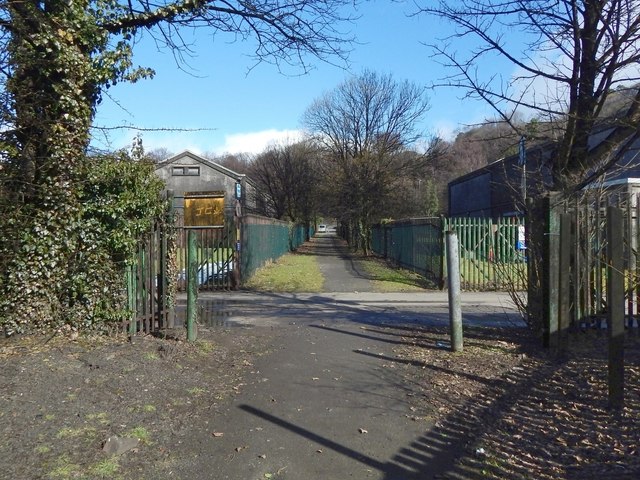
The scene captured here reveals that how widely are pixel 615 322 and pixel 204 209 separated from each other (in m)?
41.5

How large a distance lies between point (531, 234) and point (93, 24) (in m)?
6.90

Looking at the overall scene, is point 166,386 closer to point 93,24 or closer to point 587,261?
point 93,24

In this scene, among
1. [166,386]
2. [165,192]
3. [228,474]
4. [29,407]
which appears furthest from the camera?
[165,192]

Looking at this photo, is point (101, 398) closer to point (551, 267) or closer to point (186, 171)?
point (551, 267)

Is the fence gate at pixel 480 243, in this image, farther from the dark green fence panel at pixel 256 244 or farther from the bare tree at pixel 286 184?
the bare tree at pixel 286 184

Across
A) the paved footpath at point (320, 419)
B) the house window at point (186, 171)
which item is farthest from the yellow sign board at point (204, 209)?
the paved footpath at point (320, 419)

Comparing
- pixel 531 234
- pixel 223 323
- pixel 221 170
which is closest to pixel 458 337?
pixel 531 234

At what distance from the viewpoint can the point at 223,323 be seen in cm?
1038

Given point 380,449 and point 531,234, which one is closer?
point 380,449

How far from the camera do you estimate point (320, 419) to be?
531cm

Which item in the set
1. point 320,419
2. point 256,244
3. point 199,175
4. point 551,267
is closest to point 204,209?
point 199,175

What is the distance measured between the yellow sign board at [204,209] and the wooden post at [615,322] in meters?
37.2

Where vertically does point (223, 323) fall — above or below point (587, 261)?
below

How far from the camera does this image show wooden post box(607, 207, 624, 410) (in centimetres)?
541
